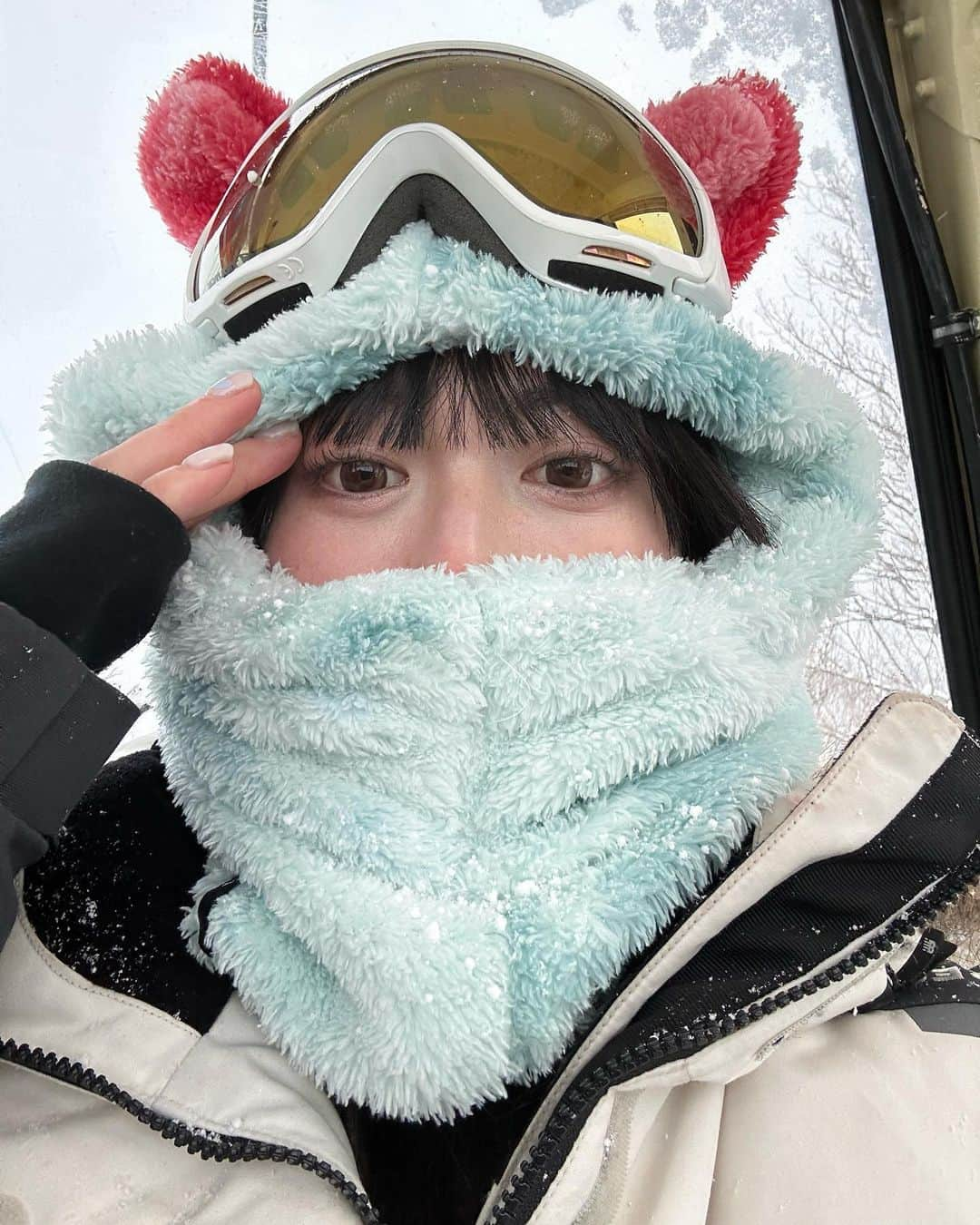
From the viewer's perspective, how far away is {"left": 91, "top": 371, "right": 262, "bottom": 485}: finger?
31.2 inches

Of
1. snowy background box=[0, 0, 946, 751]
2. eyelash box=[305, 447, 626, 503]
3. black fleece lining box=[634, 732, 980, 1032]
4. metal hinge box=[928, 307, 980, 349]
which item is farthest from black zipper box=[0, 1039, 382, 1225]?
metal hinge box=[928, 307, 980, 349]

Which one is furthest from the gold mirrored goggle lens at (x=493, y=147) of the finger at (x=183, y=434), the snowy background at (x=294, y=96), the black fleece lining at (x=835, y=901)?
the black fleece lining at (x=835, y=901)

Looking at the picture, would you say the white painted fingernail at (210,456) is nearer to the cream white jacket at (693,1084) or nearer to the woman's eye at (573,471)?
the woman's eye at (573,471)

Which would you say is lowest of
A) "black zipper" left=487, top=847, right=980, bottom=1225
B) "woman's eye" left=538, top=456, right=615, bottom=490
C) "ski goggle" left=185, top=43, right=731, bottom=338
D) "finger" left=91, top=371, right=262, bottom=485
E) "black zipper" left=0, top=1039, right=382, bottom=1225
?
"black zipper" left=487, top=847, right=980, bottom=1225

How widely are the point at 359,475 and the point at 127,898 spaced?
495 mm

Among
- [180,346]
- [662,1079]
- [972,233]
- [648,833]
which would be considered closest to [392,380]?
[180,346]

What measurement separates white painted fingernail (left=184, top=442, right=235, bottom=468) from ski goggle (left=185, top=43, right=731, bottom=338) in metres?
0.24

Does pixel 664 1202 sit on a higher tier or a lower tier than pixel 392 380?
lower

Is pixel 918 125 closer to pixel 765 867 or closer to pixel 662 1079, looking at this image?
pixel 765 867

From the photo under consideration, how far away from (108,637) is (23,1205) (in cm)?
46

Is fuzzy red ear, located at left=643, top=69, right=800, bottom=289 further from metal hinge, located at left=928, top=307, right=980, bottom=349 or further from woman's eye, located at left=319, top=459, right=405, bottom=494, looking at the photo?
woman's eye, located at left=319, top=459, right=405, bottom=494

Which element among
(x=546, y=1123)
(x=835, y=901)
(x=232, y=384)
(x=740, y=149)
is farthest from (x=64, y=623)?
(x=740, y=149)

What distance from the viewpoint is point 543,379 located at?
91 centimetres

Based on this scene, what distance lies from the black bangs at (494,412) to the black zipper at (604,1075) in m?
0.52
